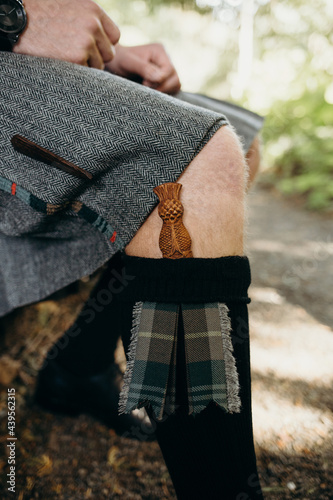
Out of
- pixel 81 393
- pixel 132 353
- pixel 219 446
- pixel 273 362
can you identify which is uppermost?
pixel 132 353

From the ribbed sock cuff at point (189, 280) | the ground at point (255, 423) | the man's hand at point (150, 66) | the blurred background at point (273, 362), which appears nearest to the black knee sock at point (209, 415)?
the ribbed sock cuff at point (189, 280)

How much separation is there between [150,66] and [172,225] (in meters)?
0.67

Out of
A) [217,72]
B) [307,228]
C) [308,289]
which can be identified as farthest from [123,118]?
[217,72]

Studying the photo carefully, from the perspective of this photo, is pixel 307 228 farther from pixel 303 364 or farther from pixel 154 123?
pixel 154 123

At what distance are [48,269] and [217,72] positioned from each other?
1194 centimetres

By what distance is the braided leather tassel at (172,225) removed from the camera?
0.63 meters

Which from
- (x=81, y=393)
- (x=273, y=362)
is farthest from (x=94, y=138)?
(x=273, y=362)

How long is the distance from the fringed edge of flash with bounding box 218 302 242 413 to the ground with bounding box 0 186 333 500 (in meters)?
0.58

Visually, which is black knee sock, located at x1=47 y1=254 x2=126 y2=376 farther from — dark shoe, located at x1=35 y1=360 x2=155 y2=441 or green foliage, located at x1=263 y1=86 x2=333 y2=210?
green foliage, located at x1=263 y1=86 x2=333 y2=210

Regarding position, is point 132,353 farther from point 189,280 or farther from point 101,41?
point 101,41

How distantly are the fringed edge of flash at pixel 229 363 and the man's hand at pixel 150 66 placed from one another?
30.6 inches

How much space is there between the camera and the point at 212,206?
651 millimetres

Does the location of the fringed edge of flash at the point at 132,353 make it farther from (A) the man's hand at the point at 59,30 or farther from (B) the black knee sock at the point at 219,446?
(A) the man's hand at the point at 59,30

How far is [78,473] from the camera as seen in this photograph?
1.12 meters
